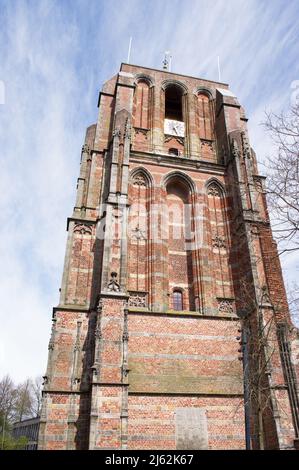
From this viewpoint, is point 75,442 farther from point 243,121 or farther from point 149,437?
point 243,121

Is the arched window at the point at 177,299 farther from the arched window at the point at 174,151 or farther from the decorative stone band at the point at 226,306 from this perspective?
the arched window at the point at 174,151

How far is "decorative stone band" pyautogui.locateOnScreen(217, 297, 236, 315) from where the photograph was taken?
14.7 meters

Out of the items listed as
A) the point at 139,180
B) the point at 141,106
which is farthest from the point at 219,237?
the point at 141,106

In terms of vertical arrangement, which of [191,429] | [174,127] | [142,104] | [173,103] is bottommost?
[191,429]

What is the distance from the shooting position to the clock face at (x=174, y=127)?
20797 mm

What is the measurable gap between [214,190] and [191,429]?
11158 mm

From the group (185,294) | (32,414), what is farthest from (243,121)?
(32,414)

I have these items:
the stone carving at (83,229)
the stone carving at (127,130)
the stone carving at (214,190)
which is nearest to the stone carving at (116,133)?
the stone carving at (127,130)

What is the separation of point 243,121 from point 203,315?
13431mm

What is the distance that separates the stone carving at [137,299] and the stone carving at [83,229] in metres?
3.52

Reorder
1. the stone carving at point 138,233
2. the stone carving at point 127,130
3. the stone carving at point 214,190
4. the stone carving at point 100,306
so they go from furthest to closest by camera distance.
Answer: the stone carving at point 214,190 → the stone carving at point 127,130 → the stone carving at point 138,233 → the stone carving at point 100,306

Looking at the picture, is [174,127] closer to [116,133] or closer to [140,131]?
[140,131]

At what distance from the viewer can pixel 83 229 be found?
1572 cm

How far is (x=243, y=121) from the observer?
71.5ft
